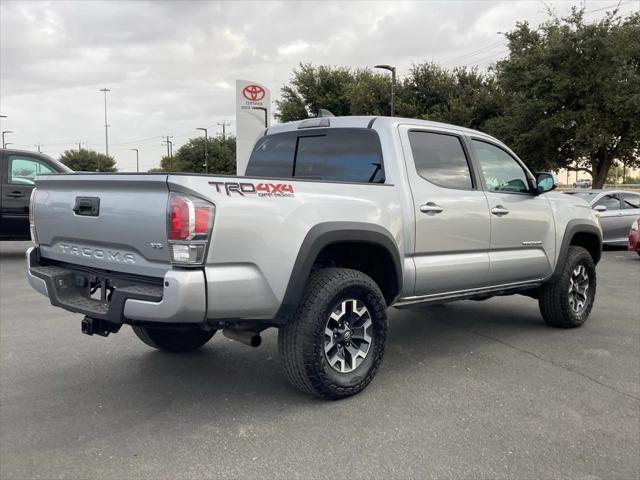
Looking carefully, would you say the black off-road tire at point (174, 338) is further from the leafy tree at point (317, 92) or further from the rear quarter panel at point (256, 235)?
the leafy tree at point (317, 92)

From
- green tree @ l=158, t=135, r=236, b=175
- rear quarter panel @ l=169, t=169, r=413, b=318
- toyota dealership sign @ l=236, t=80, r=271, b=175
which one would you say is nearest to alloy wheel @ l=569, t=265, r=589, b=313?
rear quarter panel @ l=169, t=169, r=413, b=318

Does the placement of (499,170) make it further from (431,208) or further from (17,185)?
(17,185)

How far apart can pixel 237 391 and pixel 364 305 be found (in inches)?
42.8

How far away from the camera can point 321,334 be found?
3641 mm

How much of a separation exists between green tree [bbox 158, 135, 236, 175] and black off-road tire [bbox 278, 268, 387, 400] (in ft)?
196

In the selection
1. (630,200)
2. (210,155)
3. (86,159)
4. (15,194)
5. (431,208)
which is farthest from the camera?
(86,159)

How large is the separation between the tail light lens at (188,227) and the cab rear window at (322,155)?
1.70 metres

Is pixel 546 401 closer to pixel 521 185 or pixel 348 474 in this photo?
pixel 348 474

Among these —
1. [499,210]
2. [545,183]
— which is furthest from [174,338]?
Answer: [545,183]

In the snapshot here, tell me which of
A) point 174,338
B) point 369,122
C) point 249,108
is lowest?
point 174,338

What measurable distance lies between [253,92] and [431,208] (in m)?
17.1

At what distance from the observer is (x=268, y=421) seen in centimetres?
357

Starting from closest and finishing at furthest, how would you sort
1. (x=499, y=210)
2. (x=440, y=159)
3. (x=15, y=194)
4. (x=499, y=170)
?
(x=440, y=159) < (x=499, y=210) < (x=499, y=170) < (x=15, y=194)

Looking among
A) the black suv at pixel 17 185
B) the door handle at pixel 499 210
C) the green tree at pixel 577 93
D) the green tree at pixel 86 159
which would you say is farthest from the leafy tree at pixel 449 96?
the green tree at pixel 86 159
